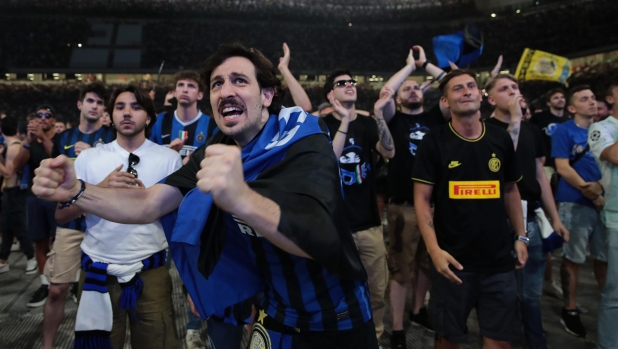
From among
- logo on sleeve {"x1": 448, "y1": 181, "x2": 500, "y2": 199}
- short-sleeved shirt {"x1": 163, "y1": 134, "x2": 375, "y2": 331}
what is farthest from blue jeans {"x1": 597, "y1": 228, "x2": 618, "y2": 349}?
short-sleeved shirt {"x1": 163, "y1": 134, "x2": 375, "y2": 331}

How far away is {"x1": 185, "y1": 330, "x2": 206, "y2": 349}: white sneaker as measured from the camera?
10.4 ft

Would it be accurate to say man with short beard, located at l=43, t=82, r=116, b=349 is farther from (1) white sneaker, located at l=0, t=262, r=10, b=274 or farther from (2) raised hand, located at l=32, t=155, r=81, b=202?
(1) white sneaker, located at l=0, t=262, r=10, b=274

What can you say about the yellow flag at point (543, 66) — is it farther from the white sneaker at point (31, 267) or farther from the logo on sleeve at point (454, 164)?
the white sneaker at point (31, 267)

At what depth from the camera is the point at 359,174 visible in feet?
10.5

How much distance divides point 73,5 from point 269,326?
28.4 metres

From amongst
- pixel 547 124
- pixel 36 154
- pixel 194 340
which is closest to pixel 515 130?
pixel 194 340

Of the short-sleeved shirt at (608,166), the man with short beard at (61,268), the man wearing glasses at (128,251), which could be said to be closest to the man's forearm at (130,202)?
the man wearing glasses at (128,251)

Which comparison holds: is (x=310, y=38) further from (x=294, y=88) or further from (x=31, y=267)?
(x=294, y=88)

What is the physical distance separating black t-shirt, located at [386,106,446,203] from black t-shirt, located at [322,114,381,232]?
1.39ft

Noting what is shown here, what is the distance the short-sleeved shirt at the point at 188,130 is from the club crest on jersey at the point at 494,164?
2.30 m

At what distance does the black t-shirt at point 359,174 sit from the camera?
314 centimetres

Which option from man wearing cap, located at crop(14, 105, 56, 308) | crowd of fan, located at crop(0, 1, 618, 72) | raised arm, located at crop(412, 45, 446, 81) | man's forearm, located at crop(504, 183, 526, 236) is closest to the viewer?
man's forearm, located at crop(504, 183, 526, 236)

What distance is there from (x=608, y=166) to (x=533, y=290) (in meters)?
0.98

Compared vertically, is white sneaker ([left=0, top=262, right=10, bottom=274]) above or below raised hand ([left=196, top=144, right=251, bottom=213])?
below
